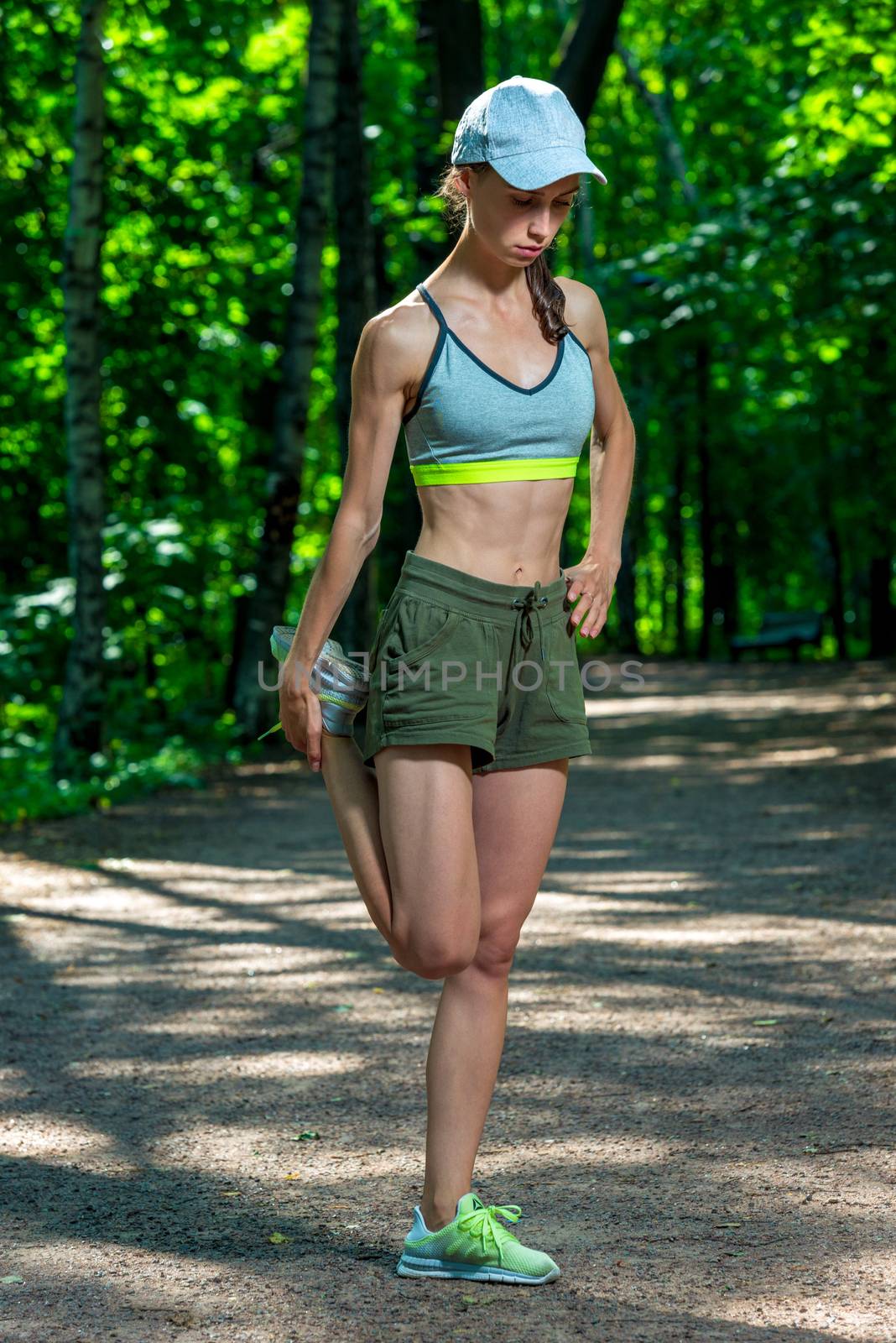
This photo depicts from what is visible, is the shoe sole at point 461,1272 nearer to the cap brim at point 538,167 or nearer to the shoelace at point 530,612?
the shoelace at point 530,612

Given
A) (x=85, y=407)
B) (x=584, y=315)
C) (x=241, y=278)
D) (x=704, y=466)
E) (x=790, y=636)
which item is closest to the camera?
(x=584, y=315)

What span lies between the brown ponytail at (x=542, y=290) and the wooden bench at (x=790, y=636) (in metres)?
24.5

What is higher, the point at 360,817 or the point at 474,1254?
the point at 360,817

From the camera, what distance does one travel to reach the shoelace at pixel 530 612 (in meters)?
3.19

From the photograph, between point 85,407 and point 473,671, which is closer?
point 473,671

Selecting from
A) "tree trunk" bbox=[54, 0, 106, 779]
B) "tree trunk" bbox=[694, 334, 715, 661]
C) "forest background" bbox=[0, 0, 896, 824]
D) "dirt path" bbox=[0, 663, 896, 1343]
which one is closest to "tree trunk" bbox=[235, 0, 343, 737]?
"forest background" bbox=[0, 0, 896, 824]

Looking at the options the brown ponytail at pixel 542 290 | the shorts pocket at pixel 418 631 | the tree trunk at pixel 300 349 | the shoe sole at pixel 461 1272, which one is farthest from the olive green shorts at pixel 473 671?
the tree trunk at pixel 300 349

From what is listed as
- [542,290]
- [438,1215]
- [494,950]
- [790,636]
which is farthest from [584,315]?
[790,636]

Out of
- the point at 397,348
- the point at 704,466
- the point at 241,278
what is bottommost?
the point at 397,348

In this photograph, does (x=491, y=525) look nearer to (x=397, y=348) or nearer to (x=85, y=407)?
(x=397, y=348)

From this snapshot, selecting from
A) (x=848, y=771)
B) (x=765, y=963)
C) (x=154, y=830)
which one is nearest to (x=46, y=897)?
(x=154, y=830)

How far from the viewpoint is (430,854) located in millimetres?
3102

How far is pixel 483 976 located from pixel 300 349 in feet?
36.9

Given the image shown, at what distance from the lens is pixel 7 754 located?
41.6 ft
